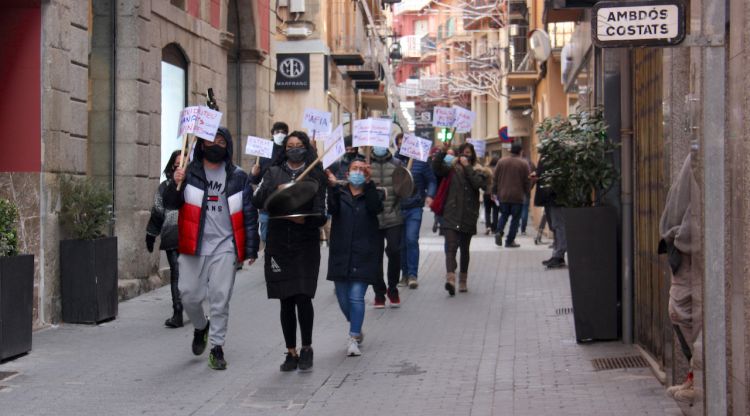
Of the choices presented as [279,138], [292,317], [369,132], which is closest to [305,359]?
[292,317]

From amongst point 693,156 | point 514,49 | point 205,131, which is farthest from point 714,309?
point 514,49

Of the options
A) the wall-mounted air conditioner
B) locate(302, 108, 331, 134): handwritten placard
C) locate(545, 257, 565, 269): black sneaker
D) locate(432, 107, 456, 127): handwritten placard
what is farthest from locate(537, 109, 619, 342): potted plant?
the wall-mounted air conditioner

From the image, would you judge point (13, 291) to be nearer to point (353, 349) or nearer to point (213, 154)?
point (213, 154)

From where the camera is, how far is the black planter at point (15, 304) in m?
9.69

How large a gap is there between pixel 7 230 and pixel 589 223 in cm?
471

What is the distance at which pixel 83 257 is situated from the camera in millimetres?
12039

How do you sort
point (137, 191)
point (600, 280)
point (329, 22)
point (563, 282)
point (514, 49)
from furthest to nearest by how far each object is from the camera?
point (514, 49), point (329, 22), point (563, 282), point (137, 191), point (600, 280)

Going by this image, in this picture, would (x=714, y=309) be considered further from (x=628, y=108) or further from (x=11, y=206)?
(x=11, y=206)

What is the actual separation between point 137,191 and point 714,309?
1069cm

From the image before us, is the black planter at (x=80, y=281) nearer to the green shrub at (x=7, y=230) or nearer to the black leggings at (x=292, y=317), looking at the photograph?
the green shrub at (x=7, y=230)

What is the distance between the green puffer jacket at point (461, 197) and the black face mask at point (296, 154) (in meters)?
5.16

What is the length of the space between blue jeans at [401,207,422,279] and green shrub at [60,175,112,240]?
416cm

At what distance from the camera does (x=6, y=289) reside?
973 centimetres

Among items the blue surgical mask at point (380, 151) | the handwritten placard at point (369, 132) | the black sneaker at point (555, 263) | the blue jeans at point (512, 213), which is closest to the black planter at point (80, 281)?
the handwritten placard at point (369, 132)
